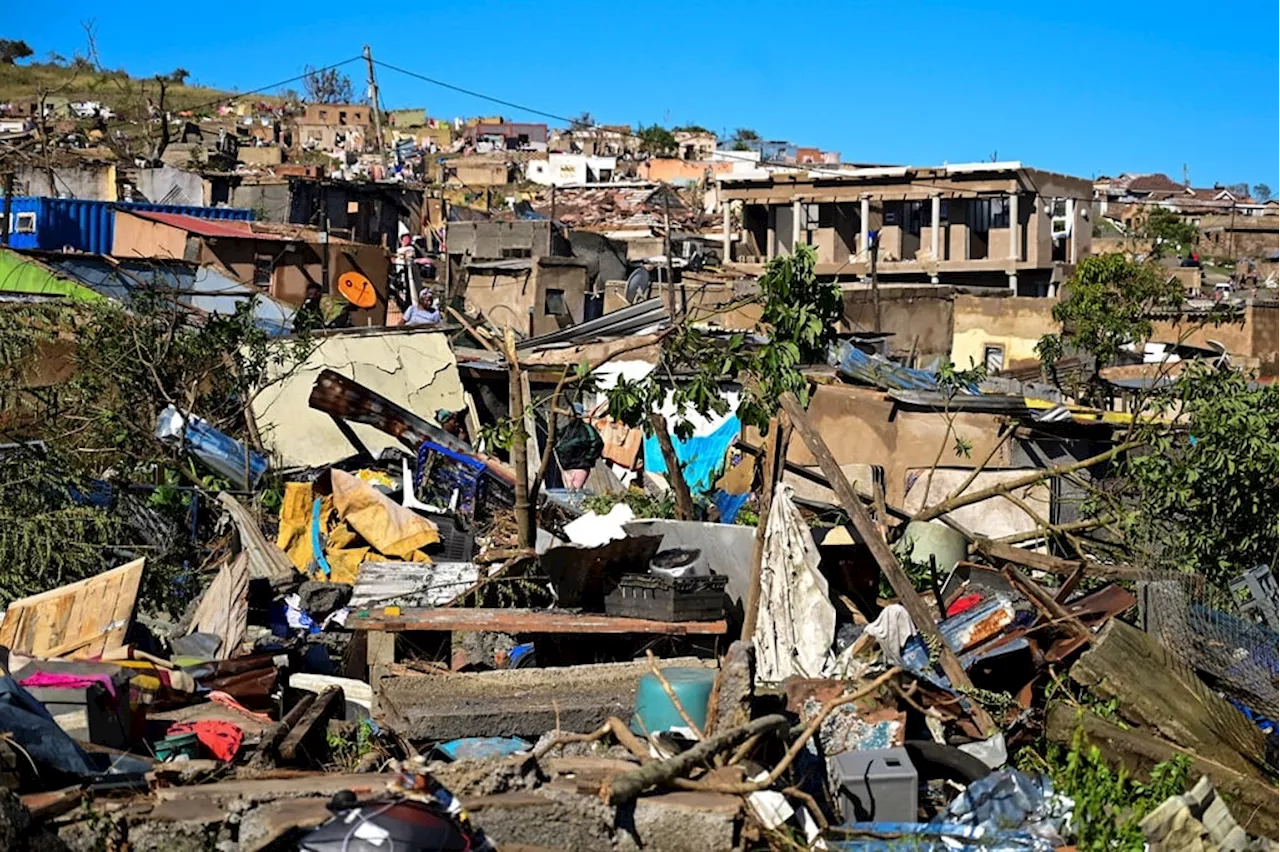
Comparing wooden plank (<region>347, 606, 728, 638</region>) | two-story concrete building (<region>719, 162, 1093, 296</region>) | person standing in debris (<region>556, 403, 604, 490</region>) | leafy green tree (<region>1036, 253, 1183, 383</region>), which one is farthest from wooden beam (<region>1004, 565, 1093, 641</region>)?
two-story concrete building (<region>719, 162, 1093, 296</region>)

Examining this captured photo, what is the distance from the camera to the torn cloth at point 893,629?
7.36 metres

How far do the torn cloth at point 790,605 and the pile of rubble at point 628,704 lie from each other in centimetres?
1

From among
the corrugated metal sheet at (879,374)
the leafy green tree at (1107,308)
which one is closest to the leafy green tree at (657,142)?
the leafy green tree at (1107,308)

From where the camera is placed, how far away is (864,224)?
1339 inches

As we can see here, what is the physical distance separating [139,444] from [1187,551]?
873 cm

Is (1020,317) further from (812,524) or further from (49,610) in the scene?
(49,610)

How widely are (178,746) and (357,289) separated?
52.2ft

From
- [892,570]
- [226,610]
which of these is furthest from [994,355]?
[226,610]

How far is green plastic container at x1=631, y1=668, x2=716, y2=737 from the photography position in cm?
614

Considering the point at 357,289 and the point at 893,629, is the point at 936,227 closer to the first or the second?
the point at 357,289

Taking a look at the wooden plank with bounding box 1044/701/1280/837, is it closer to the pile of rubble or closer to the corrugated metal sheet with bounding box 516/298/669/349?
the pile of rubble

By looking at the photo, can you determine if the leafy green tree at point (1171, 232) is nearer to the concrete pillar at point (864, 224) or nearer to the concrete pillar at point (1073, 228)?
the concrete pillar at point (1073, 228)

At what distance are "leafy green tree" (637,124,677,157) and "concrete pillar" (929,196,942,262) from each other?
24574 millimetres

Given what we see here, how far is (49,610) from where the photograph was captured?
791 cm
